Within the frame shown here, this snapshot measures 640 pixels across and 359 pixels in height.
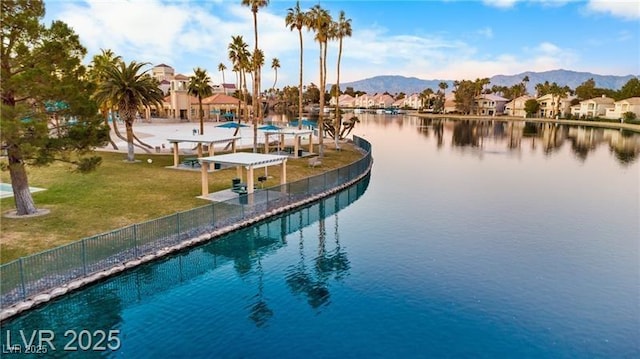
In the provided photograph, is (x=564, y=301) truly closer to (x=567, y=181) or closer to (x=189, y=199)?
(x=189, y=199)

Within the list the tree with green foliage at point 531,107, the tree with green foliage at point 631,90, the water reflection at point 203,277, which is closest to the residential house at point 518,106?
the tree with green foliage at point 531,107

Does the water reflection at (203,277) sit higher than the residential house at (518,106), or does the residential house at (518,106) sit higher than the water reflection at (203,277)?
the residential house at (518,106)

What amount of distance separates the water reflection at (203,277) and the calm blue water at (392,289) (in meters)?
0.06

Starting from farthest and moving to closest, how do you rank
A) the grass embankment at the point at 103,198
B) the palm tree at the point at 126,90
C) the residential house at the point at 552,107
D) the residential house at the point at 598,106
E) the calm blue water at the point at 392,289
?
the residential house at the point at 552,107 < the residential house at the point at 598,106 < the palm tree at the point at 126,90 < the grass embankment at the point at 103,198 < the calm blue water at the point at 392,289

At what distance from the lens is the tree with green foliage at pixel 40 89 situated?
18109 mm

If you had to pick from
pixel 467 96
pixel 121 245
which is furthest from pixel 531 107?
pixel 121 245

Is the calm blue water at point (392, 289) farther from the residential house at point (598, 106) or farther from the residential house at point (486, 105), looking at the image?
the residential house at point (486, 105)

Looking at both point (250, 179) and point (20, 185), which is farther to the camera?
point (250, 179)

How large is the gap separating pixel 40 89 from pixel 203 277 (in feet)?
34.5

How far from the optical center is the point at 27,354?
12.9 m

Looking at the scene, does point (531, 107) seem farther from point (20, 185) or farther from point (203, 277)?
point (20, 185)

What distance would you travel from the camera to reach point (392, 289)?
17562 millimetres

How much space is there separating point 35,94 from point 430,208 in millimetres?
23843

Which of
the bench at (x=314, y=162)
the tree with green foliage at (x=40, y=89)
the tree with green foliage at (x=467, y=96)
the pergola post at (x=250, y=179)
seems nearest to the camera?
the tree with green foliage at (x=40, y=89)
